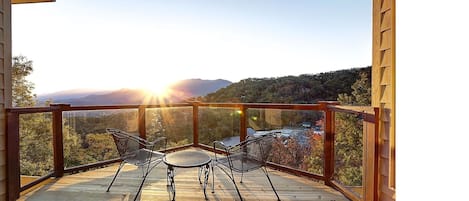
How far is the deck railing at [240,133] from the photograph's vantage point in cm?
246

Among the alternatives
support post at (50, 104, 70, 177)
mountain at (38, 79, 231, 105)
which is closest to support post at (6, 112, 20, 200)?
support post at (50, 104, 70, 177)

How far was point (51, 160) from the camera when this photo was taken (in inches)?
140

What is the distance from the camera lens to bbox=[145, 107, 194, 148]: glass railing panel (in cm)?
461

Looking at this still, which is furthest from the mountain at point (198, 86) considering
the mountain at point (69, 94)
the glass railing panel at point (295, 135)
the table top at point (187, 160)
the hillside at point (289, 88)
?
the table top at point (187, 160)

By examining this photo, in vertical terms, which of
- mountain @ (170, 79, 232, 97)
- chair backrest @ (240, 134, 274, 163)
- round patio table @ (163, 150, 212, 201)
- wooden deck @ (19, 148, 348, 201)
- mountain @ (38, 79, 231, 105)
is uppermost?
mountain @ (170, 79, 232, 97)

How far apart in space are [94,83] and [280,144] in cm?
436

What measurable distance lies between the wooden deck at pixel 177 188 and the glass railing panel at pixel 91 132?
0.30 metres

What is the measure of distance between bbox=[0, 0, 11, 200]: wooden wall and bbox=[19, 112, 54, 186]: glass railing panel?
0.35 meters

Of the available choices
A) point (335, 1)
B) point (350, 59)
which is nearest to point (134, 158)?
point (335, 1)

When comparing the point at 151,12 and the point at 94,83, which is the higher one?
the point at 151,12

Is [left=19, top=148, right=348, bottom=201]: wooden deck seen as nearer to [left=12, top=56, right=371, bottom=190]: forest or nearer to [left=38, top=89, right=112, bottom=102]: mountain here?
[left=12, top=56, right=371, bottom=190]: forest

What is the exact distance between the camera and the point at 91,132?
4043mm

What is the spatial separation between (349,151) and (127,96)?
3.85 meters

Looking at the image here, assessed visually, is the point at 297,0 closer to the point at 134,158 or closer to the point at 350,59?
the point at 350,59
